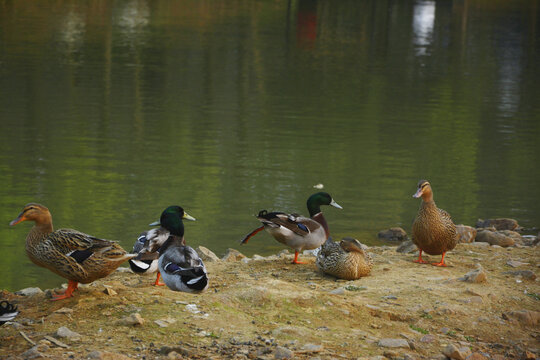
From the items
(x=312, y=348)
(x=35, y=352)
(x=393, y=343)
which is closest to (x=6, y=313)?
(x=35, y=352)

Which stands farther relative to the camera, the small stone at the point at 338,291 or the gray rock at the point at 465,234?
the gray rock at the point at 465,234

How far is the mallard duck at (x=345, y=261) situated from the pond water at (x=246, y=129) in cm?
378

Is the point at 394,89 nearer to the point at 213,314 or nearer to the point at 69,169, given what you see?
the point at 69,169

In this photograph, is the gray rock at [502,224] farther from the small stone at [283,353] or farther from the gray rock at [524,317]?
the small stone at [283,353]

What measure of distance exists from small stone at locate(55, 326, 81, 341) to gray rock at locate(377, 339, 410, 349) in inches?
115

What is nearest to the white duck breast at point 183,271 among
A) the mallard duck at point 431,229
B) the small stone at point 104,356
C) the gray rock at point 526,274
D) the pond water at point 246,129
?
the small stone at point 104,356

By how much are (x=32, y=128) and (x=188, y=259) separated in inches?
663

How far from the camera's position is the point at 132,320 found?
23.9 ft

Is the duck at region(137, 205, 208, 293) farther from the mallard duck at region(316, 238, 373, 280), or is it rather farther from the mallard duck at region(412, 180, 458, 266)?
the mallard duck at region(412, 180, 458, 266)

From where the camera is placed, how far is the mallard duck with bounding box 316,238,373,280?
10.0 metres

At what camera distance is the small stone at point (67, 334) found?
6.91 meters

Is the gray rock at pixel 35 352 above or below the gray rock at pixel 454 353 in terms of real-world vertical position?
above

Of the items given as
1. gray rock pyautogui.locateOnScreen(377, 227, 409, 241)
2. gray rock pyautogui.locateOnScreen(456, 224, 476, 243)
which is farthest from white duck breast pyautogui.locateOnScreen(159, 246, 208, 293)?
gray rock pyautogui.locateOnScreen(377, 227, 409, 241)

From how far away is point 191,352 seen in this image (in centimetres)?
685
